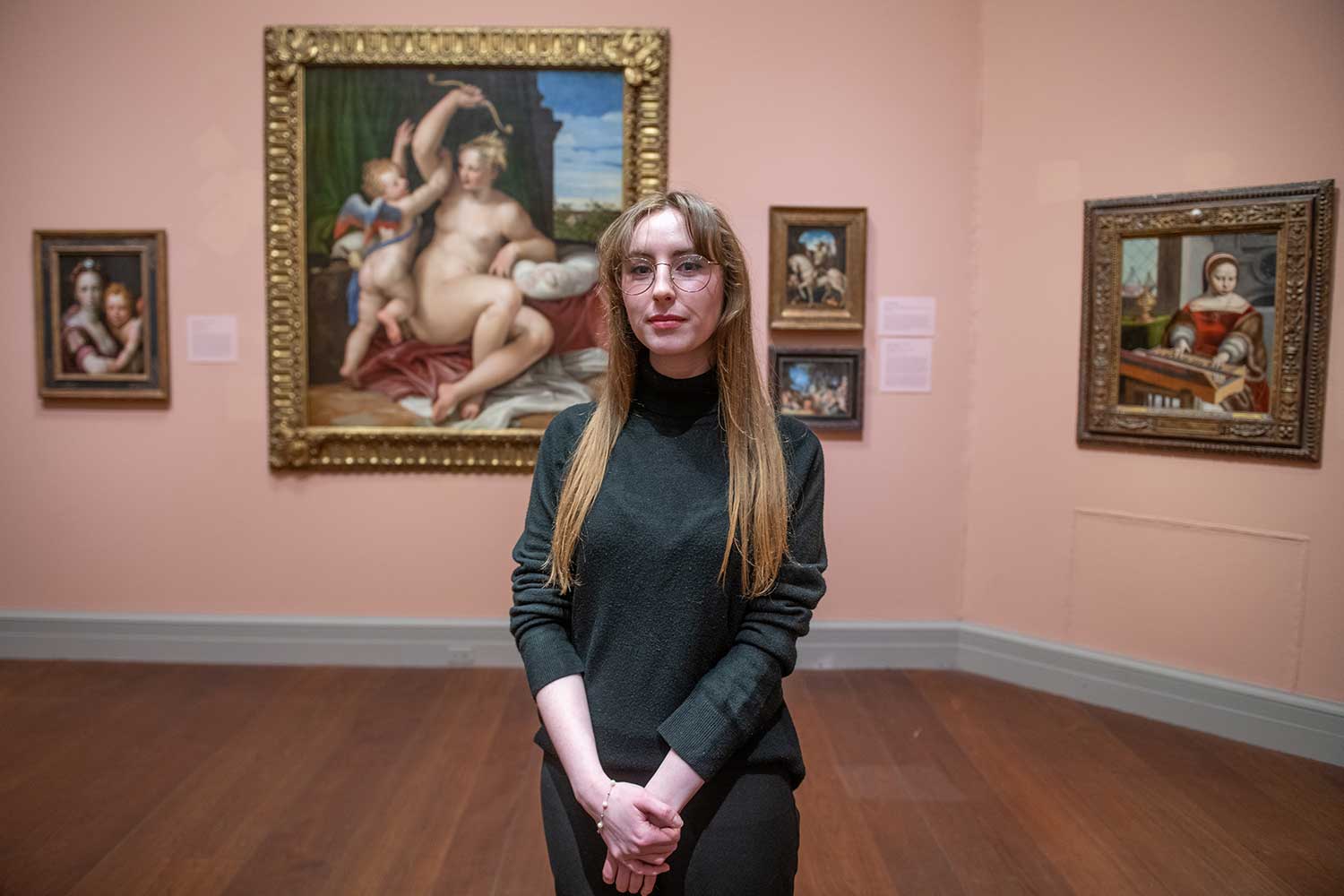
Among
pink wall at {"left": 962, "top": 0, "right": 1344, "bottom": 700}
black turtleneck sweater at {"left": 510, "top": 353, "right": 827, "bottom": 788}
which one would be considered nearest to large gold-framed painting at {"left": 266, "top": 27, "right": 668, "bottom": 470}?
pink wall at {"left": 962, "top": 0, "right": 1344, "bottom": 700}

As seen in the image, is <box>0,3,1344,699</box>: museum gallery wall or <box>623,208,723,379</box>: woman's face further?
<box>0,3,1344,699</box>: museum gallery wall

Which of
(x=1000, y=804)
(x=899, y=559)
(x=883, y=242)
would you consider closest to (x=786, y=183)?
(x=883, y=242)

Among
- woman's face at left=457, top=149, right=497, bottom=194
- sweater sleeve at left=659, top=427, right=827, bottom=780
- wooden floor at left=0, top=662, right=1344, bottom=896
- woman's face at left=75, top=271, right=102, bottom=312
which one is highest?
woman's face at left=457, top=149, right=497, bottom=194

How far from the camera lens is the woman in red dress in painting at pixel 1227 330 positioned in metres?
4.41

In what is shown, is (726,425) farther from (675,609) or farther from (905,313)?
(905,313)

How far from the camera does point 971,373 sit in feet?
17.8

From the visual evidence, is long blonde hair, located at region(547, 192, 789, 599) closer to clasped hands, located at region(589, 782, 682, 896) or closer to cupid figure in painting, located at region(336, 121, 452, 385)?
clasped hands, located at region(589, 782, 682, 896)

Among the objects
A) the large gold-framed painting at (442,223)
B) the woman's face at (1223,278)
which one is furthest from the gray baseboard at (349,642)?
the woman's face at (1223,278)

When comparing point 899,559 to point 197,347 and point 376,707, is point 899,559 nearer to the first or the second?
point 376,707

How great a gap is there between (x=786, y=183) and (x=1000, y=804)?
3.37 m

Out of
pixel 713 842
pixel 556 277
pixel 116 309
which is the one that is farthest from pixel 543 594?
pixel 116 309

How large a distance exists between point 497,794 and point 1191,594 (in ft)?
11.4

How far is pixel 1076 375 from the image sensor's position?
502 cm

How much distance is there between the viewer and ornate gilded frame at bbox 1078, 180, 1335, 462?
4.22m
